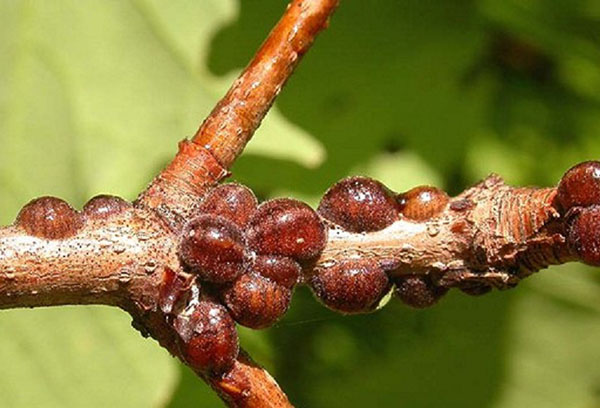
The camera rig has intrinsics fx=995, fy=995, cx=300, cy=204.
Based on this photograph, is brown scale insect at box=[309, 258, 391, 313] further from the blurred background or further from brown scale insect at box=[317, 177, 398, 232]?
the blurred background

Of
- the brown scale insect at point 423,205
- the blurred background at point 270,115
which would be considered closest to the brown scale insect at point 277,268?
the brown scale insect at point 423,205

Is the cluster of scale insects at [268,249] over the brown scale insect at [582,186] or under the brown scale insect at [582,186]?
under

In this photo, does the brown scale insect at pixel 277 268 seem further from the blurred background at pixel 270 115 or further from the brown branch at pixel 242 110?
the blurred background at pixel 270 115

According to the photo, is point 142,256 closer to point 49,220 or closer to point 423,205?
point 49,220

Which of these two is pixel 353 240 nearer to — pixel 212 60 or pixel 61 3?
pixel 212 60

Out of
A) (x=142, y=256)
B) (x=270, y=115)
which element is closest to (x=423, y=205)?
(x=142, y=256)

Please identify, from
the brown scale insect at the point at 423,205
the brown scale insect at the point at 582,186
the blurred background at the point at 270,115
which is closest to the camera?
the brown scale insect at the point at 582,186

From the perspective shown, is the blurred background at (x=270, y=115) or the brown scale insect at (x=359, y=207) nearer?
the brown scale insect at (x=359, y=207)
